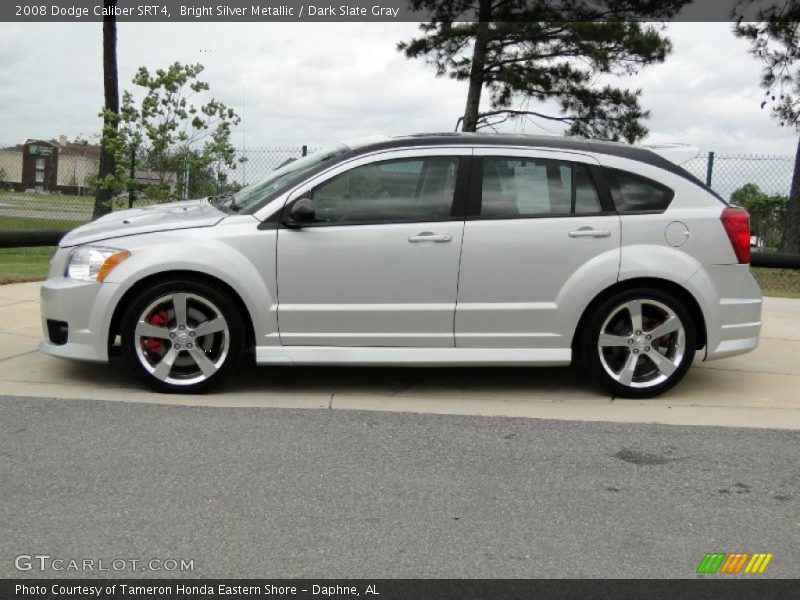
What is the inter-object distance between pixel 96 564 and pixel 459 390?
340 cm

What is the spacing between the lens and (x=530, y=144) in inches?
244

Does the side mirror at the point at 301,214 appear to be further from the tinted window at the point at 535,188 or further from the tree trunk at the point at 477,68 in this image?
the tree trunk at the point at 477,68

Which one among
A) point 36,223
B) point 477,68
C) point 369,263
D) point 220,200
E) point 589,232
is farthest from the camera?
point 36,223

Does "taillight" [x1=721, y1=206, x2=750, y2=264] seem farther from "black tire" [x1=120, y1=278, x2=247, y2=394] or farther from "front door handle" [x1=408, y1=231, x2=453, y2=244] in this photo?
"black tire" [x1=120, y1=278, x2=247, y2=394]

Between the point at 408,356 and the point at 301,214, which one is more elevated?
the point at 301,214

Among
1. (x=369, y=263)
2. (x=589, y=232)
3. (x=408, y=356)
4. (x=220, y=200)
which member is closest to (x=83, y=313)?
(x=220, y=200)

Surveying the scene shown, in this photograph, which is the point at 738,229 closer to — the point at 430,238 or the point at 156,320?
the point at 430,238

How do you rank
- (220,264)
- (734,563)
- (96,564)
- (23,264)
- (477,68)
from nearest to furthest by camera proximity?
1. (96,564)
2. (734,563)
3. (220,264)
4. (23,264)
5. (477,68)

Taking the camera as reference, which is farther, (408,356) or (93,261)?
(408,356)

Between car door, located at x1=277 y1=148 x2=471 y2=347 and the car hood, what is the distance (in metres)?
0.61

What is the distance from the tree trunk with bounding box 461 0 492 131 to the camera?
18.1 meters

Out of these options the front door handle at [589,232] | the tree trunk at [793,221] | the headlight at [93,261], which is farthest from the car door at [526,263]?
the tree trunk at [793,221]
